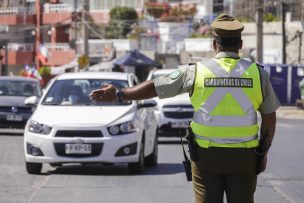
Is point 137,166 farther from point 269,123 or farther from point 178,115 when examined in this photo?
point 178,115

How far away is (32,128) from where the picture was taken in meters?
14.2

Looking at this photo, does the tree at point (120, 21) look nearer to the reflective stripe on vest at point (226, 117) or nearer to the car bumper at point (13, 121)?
the car bumper at point (13, 121)

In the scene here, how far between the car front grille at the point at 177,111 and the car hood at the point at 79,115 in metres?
7.89

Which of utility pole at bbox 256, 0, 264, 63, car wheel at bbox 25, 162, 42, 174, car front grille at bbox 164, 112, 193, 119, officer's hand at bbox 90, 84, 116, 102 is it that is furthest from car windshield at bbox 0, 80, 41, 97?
utility pole at bbox 256, 0, 264, 63

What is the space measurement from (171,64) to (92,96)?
188ft

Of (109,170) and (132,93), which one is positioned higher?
(132,93)

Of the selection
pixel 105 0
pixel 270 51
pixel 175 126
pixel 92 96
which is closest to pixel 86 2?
pixel 270 51

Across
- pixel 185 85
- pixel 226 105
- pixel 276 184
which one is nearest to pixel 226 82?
pixel 226 105

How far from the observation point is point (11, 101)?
24234 millimetres

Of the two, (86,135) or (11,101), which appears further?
(11,101)

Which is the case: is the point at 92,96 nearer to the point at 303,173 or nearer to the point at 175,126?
the point at 303,173

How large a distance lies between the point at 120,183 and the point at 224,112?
686 cm

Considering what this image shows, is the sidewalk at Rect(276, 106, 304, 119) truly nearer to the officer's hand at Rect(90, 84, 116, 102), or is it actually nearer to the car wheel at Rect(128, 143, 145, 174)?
the car wheel at Rect(128, 143, 145, 174)

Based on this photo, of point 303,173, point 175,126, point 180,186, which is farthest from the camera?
point 175,126
